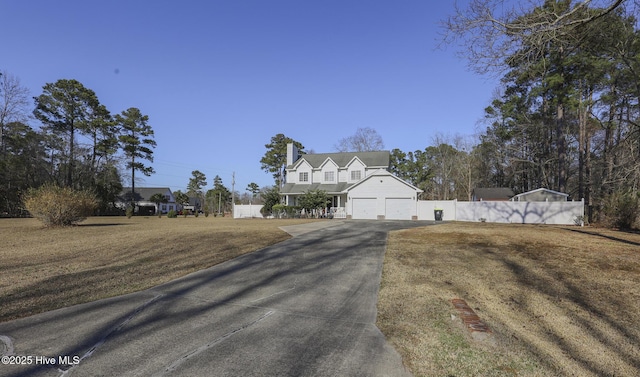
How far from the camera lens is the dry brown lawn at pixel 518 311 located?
10.6ft

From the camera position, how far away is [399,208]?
2784 centimetres

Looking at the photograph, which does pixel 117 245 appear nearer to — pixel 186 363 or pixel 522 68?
pixel 186 363

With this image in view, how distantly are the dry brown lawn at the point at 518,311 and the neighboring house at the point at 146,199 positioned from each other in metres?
52.9

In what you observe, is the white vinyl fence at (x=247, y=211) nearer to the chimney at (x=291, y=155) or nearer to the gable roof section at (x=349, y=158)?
the gable roof section at (x=349, y=158)

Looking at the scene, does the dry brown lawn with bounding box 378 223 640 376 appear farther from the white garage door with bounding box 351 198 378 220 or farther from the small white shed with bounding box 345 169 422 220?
the white garage door with bounding box 351 198 378 220

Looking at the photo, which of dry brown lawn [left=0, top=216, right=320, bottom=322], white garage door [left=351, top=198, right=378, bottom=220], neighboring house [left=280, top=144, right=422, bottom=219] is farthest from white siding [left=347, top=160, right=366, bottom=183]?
dry brown lawn [left=0, top=216, right=320, bottom=322]

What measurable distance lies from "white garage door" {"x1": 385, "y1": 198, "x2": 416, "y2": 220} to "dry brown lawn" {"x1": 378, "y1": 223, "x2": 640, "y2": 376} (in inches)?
739

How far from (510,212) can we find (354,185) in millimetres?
12859

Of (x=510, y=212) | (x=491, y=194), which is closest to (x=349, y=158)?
(x=510, y=212)

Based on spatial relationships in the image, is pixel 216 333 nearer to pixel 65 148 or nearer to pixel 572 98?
pixel 572 98

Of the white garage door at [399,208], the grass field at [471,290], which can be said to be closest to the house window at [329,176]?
the white garage door at [399,208]

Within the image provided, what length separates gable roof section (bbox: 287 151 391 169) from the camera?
32.8m

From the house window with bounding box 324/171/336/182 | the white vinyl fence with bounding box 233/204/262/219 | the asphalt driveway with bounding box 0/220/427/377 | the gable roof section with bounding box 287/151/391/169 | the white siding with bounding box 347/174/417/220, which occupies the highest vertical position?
the gable roof section with bounding box 287/151/391/169

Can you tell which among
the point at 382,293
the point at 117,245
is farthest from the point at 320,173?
the point at 382,293
